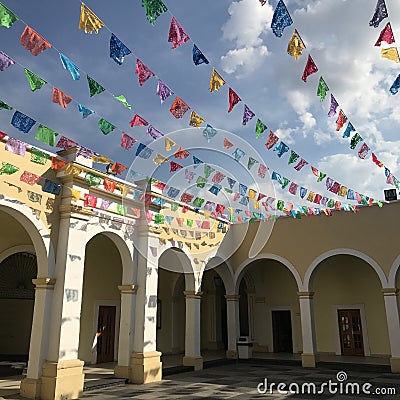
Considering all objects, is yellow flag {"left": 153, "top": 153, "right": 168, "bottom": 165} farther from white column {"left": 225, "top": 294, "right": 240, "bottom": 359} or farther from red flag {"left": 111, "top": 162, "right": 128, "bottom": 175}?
white column {"left": 225, "top": 294, "right": 240, "bottom": 359}

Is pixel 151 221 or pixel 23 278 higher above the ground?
pixel 151 221

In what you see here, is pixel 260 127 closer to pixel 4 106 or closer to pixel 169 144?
pixel 169 144

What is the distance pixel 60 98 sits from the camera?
20.9 ft

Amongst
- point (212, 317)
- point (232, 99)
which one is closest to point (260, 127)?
point (232, 99)

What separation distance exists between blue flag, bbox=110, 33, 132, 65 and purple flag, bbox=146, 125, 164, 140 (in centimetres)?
195

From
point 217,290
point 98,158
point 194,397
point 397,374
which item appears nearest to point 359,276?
point 397,374

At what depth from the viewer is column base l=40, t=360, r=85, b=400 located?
8.09 meters

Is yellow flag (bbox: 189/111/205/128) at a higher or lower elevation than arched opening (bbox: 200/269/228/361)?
higher

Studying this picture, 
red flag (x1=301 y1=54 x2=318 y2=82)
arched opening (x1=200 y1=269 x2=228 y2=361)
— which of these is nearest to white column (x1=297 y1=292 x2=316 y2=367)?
arched opening (x1=200 y1=269 x2=228 y2=361)

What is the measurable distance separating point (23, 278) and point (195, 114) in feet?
29.0

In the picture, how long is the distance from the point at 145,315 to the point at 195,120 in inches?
225

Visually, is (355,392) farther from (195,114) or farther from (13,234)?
(13,234)

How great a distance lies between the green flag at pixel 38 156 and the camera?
334 inches

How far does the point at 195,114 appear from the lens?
7035 mm
